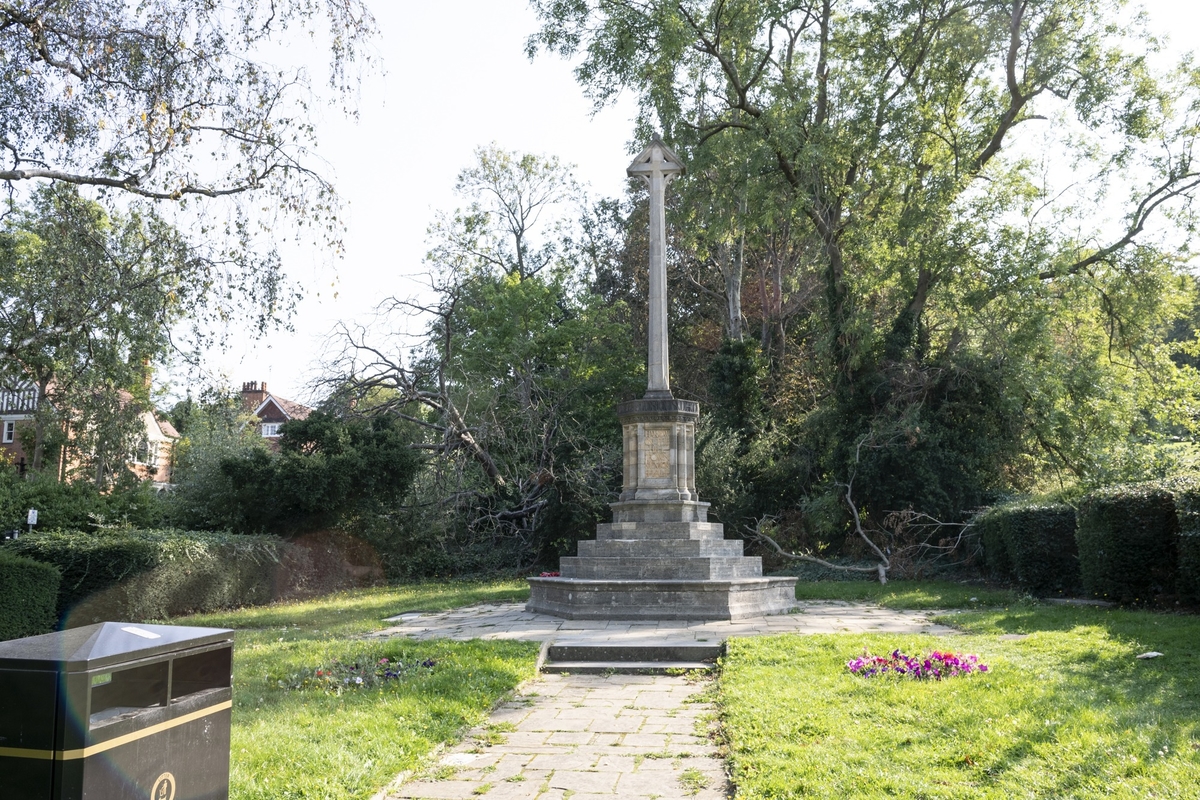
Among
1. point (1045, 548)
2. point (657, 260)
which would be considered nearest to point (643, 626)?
point (657, 260)

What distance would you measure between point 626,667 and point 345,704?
2936 mm

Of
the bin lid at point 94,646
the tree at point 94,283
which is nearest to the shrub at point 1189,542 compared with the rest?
the bin lid at point 94,646

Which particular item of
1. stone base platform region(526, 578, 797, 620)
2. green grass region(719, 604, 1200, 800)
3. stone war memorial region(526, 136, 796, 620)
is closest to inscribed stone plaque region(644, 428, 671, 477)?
stone war memorial region(526, 136, 796, 620)

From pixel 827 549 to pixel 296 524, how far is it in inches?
465

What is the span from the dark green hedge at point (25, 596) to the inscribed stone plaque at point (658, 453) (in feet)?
29.4

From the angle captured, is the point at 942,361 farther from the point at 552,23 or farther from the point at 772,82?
A: the point at 552,23

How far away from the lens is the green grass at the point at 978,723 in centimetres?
444

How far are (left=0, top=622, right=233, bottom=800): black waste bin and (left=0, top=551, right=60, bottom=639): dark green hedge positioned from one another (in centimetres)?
1032

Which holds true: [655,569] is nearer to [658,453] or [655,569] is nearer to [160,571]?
[658,453]

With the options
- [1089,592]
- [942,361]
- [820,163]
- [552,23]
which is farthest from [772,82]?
[1089,592]

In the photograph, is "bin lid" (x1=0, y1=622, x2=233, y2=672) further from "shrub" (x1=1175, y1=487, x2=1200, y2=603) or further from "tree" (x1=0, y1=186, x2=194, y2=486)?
"shrub" (x1=1175, y1=487, x2=1200, y2=603)

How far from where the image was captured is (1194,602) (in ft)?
34.9

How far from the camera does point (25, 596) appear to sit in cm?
1230

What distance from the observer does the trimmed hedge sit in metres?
Answer: 13.9
